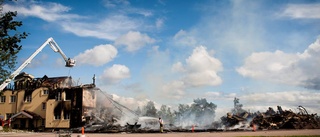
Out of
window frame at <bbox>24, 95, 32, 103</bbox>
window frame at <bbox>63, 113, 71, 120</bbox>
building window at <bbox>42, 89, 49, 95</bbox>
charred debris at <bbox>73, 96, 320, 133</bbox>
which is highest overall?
building window at <bbox>42, 89, 49, 95</bbox>

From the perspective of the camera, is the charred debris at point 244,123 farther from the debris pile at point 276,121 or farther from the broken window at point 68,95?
the broken window at point 68,95

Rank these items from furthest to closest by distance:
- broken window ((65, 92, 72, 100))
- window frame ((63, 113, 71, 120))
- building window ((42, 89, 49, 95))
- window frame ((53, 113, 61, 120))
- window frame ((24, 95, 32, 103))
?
window frame ((24, 95, 32, 103)) → building window ((42, 89, 49, 95)) → broken window ((65, 92, 72, 100)) → window frame ((53, 113, 61, 120)) → window frame ((63, 113, 71, 120))

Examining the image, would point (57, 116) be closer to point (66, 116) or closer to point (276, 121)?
point (66, 116)

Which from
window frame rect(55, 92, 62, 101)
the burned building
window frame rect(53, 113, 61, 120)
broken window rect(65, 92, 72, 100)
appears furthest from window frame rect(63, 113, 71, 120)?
window frame rect(55, 92, 62, 101)

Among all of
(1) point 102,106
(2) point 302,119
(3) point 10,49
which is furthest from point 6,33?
(2) point 302,119

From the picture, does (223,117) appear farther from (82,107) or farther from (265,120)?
(82,107)

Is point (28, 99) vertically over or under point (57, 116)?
over

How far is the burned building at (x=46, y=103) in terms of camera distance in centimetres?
4978

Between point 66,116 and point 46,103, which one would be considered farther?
point 46,103

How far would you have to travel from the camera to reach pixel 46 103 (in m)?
52.5

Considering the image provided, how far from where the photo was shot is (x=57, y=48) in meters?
59.0

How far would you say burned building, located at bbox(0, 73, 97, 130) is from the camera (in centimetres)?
4978

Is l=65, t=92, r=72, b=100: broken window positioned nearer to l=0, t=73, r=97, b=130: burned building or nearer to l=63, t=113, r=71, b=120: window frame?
l=0, t=73, r=97, b=130: burned building

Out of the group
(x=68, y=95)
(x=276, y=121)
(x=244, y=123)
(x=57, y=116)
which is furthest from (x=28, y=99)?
(x=276, y=121)
